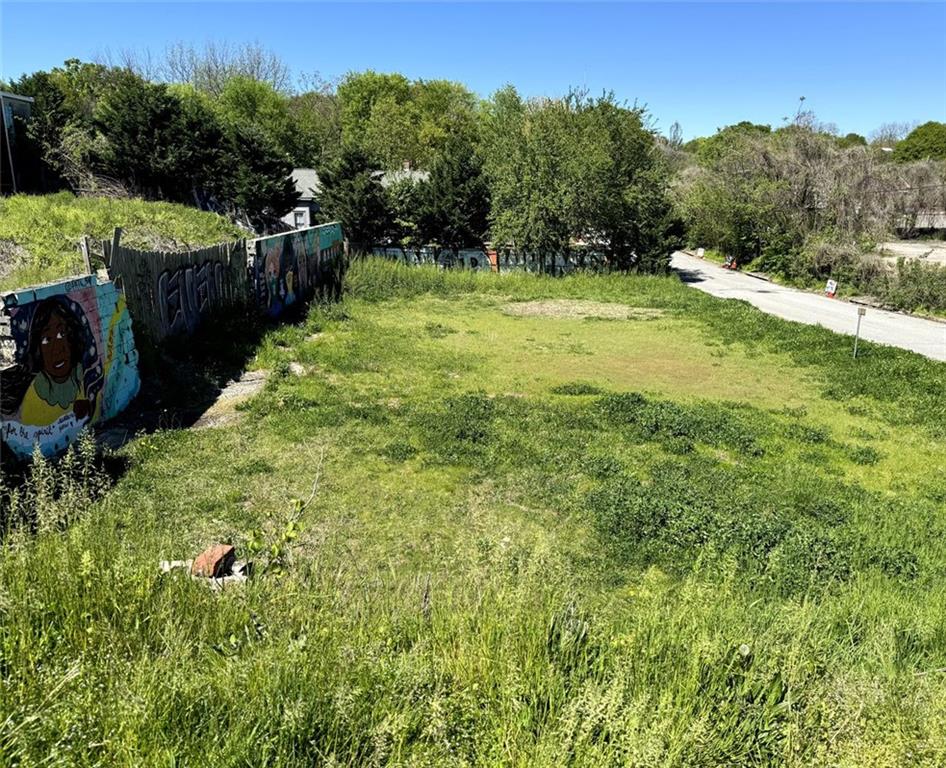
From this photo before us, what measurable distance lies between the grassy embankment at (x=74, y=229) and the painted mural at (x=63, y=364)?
52.0 inches

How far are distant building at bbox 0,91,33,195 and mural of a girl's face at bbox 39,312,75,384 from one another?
19.5 metres

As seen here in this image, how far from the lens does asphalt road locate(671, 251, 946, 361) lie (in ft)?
55.3

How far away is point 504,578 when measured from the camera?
3.69 metres

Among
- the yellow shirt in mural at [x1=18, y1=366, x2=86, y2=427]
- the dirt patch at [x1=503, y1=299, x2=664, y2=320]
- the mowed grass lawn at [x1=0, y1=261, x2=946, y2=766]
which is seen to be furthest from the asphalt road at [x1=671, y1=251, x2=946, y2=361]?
the yellow shirt in mural at [x1=18, y1=366, x2=86, y2=427]

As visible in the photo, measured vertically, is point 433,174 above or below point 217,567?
above

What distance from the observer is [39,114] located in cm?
2591

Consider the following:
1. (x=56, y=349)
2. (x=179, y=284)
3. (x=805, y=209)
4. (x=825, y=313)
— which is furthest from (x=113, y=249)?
(x=805, y=209)

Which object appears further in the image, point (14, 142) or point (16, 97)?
point (16, 97)

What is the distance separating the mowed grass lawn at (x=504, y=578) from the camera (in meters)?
2.64

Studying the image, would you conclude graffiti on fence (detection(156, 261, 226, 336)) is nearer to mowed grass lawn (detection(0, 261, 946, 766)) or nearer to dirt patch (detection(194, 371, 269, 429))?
Answer: dirt patch (detection(194, 371, 269, 429))

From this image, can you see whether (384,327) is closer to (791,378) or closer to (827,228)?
(791,378)

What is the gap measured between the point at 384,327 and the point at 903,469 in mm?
11280

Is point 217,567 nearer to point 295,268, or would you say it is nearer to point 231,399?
point 231,399

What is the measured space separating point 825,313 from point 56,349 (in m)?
21.2
